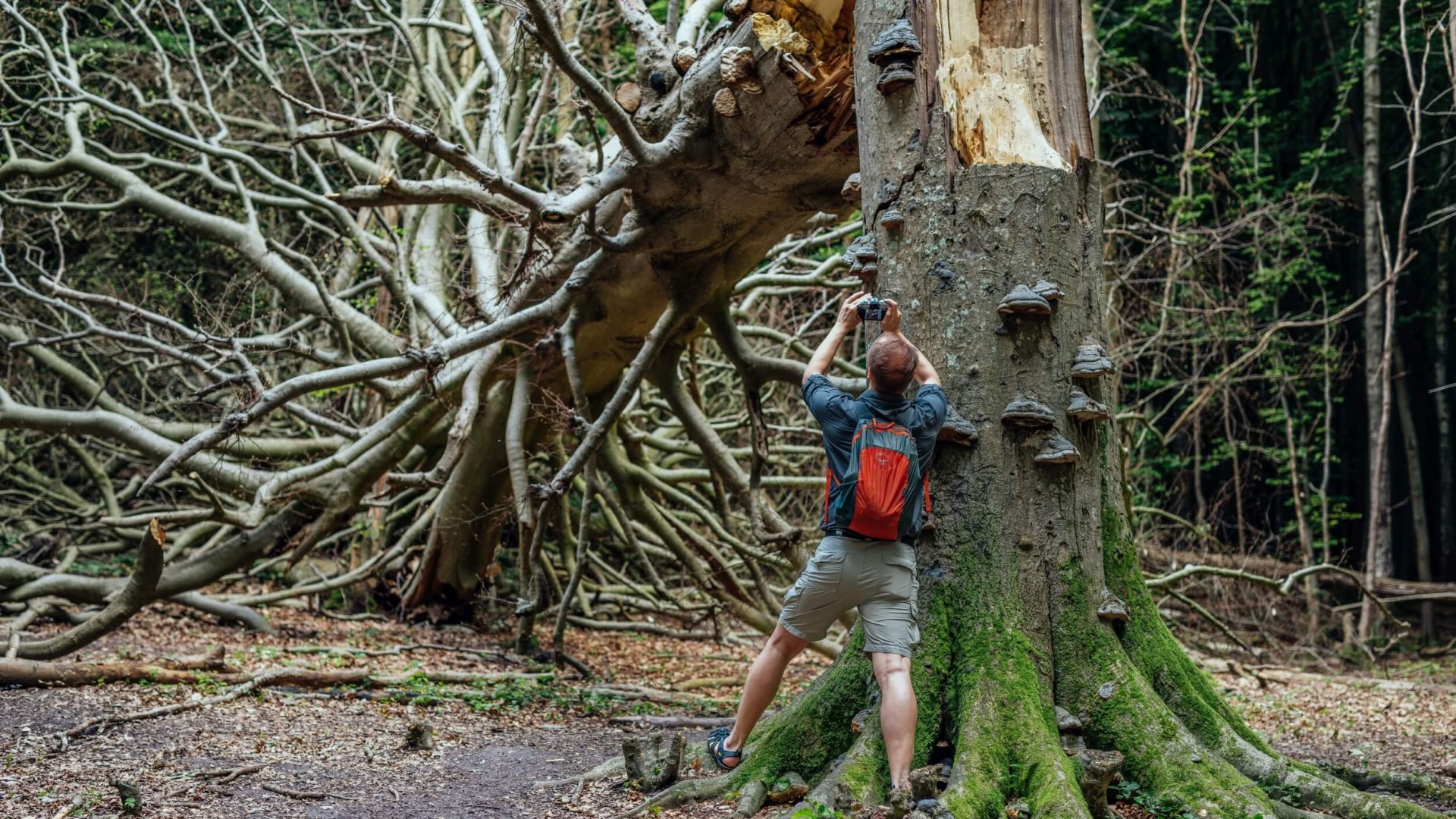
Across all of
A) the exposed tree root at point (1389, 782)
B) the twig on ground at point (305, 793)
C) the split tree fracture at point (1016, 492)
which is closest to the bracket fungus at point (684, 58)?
the split tree fracture at point (1016, 492)

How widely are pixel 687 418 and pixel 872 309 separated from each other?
4.20 meters

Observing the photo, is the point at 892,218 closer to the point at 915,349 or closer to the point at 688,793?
the point at 915,349

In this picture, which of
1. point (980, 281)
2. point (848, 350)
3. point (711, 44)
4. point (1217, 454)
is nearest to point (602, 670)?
point (711, 44)

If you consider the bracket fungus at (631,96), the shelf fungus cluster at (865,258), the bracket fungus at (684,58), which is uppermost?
the bracket fungus at (684,58)

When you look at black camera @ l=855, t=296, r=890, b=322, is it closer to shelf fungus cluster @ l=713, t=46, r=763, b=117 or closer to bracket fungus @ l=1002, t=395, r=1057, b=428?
bracket fungus @ l=1002, t=395, r=1057, b=428

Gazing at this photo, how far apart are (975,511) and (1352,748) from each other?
348 cm

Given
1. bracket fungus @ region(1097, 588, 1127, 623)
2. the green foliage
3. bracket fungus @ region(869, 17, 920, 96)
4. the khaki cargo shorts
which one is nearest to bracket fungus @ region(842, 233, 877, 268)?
bracket fungus @ region(869, 17, 920, 96)

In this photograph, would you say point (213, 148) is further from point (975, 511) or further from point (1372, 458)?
point (1372, 458)

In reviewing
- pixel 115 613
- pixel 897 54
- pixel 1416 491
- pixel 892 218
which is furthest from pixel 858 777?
pixel 1416 491

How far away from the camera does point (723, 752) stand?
4.28 m

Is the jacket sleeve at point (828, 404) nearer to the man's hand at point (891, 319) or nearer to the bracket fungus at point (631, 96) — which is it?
the man's hand at point (891, 319)

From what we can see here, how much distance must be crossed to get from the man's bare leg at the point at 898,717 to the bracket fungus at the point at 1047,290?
1398 millimetres

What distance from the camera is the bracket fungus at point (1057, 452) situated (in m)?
3.79

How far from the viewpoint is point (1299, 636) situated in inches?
445
